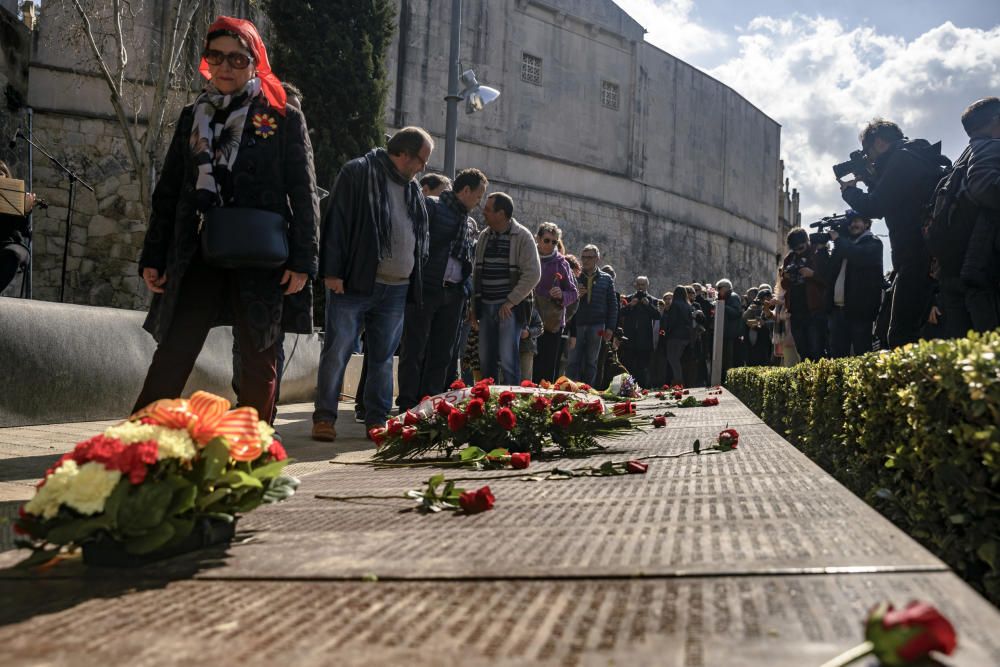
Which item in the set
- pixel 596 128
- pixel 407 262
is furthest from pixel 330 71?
pixel 596 128

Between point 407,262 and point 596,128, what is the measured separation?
74.8 feet

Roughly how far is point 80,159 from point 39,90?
60.7 inches

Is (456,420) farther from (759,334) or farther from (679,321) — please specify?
(759,334)

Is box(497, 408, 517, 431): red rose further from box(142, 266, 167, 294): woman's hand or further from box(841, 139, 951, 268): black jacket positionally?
box(841, 139, 951, 268): black jacket

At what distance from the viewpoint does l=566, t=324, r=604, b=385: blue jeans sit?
10484mm

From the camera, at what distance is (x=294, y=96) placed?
13.6 feet

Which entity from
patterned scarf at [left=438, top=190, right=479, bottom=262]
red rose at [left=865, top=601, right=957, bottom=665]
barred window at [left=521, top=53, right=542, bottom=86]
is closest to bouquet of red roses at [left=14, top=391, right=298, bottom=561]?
red rose at [left=865, top=601, right=957, bottom=665]

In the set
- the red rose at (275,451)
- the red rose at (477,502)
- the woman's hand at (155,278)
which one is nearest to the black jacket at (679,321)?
the woman's hand at (155,278)

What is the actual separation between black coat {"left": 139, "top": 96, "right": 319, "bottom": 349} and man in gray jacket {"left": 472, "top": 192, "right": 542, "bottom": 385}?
3519 mm

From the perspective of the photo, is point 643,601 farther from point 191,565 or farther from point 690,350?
point 690,350

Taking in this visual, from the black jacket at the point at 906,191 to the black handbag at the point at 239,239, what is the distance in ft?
13.9

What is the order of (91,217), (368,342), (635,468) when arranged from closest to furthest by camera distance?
(635,468)
(368,342)
(91,217)

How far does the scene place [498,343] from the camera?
754cm

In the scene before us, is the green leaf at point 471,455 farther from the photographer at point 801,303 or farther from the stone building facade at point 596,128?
the stone building facade at point 596,128
